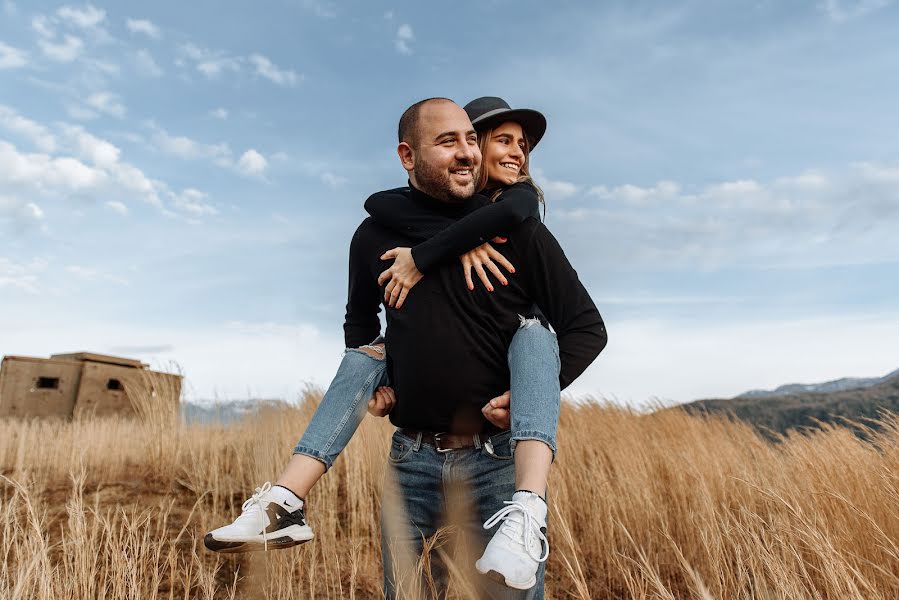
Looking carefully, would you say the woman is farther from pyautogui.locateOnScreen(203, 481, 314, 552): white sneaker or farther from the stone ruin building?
the stone ruin building

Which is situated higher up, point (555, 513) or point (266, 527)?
point (266, 527)

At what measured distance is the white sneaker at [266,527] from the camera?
5.41ft

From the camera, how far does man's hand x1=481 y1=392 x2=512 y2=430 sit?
171 cm

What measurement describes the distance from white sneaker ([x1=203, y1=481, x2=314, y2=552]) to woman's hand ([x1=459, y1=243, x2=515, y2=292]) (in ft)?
2.77

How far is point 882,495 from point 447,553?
86.0 inches

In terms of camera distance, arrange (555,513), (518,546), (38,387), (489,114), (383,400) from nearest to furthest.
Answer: (518,546), (383,400), (489,114), (555,513), (38,387)

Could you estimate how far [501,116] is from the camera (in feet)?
7.31

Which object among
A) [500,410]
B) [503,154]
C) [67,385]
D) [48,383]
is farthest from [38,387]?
[500,410]

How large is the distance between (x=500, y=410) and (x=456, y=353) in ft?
0.70

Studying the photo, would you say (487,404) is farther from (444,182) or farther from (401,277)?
(444,182)

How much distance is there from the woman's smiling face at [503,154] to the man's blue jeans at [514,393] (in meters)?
0.65

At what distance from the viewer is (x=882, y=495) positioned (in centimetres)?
279

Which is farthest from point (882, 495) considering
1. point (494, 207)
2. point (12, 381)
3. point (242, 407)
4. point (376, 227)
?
point (12, 381)

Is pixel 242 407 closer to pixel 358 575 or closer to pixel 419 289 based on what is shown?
pixel 358 575
